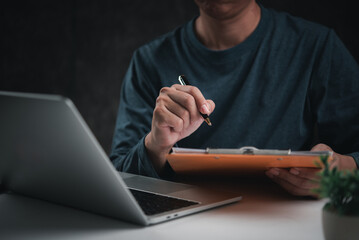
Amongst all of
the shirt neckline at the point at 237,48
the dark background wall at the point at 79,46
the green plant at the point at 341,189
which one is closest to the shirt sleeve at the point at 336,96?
the shirt neckline at the point at 237,48

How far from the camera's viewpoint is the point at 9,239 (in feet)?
1.97

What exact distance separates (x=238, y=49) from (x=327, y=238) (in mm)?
839

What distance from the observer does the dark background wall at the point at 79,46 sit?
2.07 m

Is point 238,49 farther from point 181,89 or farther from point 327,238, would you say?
point 327,238

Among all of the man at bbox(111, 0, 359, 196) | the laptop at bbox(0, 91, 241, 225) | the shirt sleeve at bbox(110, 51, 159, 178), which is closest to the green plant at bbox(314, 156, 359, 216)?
the laptop at bbox(0, 91, 241, 225)

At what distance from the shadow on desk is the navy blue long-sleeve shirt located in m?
0.47

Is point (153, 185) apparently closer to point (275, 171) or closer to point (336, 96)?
point (275, 171)

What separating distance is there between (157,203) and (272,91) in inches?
26.2

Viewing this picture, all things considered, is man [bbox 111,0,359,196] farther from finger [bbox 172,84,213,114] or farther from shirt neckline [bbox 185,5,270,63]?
finger [bbox 172,84,213,114]

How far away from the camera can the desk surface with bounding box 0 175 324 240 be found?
23.7 inches

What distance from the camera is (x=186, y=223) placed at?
2.13ft

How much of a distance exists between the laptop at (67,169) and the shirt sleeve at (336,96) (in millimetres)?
552

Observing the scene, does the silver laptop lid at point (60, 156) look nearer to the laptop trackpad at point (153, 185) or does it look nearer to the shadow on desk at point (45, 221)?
the shadow on desk at point (45, 221)

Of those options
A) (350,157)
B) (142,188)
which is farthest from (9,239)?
(350,157)
